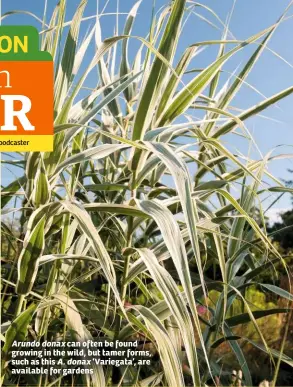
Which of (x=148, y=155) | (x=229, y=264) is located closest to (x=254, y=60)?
(x=148, y=155)

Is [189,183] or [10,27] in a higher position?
[10,27]

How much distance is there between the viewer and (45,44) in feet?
3.94

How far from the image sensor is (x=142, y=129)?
1.04 meters

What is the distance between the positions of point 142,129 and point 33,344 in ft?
1.67

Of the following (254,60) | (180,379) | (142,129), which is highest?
(254,60)

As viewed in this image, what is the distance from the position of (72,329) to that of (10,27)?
63cm

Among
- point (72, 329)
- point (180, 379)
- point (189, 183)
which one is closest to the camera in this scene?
point (189, 183)

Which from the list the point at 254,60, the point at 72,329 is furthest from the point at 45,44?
the point at 72,329

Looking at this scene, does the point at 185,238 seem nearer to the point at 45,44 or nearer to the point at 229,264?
the point at 229,264

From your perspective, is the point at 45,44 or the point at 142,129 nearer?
the point at 142,129

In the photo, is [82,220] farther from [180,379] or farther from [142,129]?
[180,379]

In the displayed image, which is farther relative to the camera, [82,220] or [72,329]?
[72,329]

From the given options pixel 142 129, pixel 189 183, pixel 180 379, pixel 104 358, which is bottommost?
pixel 180 379

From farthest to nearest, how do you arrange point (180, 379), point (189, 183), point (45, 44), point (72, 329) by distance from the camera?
point (45, 44) < point (72, 329) < point (180, 379) < point (189, 183)
